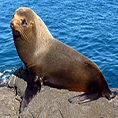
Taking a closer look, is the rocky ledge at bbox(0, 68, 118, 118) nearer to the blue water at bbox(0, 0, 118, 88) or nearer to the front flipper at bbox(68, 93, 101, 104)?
the front flipper at bbox(68, 93, 101, 104)

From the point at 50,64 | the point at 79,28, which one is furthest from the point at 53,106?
the point at 79,28

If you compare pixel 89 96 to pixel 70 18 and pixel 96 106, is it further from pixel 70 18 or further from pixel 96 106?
pixel 70 18

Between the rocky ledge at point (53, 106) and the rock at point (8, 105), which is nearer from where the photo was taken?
the rocky ledge at point (53, 106)

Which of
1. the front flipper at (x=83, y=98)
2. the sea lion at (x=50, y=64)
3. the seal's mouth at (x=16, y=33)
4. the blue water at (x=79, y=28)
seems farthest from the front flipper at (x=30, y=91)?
the blue water at (x=79, y=28)

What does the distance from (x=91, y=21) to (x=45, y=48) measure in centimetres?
1126

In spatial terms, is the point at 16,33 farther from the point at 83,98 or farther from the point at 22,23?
the point at 83,98

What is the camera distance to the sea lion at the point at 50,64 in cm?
661

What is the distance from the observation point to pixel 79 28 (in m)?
16.7

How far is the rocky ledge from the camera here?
5.95 meters

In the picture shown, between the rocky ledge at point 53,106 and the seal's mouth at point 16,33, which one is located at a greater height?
the seal's mouth at point 16,33

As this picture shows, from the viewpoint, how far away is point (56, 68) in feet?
22.2

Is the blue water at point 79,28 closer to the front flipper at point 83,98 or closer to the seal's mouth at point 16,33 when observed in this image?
the seal's mouth at point 16,33

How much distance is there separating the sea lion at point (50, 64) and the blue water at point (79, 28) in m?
4.32

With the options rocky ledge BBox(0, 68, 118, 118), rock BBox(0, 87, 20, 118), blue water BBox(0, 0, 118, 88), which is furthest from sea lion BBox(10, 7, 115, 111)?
blue water BBox(0, 0, 118, 88)
